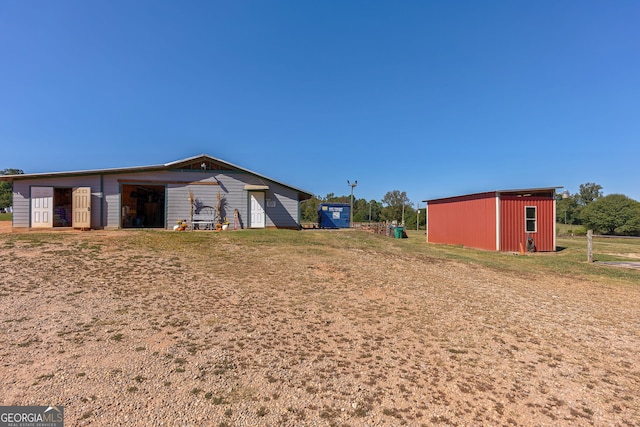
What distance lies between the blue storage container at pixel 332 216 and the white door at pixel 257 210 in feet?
35.9

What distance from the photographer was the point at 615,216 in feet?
147

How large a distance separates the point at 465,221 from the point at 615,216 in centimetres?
4396

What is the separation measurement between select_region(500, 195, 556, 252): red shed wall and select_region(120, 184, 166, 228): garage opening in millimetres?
18887

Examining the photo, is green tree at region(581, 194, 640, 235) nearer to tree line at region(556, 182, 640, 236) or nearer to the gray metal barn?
tree line at region(556, 182, 640, 236)

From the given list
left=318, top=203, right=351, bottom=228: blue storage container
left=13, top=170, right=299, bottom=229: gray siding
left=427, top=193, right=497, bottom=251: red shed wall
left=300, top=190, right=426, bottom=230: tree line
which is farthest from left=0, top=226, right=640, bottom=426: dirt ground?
left=300, top=190, right=426, bottom=230: tree line

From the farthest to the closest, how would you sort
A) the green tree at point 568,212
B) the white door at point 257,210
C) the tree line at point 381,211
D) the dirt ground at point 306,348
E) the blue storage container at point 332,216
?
1. the green tree at point 568,212
2. the tree line at point 381,211
3. the blue storage container at point 332,216
4. the white door at point 257,210
5. the dirt ground at point 306,348

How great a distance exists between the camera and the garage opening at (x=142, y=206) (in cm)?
1706

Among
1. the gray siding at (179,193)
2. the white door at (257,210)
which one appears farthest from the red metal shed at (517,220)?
the white door at (257,210)

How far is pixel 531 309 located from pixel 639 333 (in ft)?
4.66

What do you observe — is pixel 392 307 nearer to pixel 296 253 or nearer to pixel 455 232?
pixel 296 253

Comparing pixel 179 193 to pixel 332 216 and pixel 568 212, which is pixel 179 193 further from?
pixel 568 212

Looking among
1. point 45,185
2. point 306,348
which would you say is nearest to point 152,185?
point 45,185

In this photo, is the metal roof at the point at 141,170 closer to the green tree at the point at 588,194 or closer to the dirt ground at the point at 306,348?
the dirt ground at the point at 306,348

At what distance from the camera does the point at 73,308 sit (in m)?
4.84
